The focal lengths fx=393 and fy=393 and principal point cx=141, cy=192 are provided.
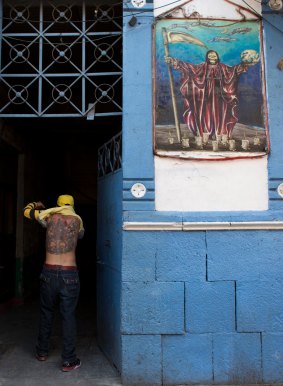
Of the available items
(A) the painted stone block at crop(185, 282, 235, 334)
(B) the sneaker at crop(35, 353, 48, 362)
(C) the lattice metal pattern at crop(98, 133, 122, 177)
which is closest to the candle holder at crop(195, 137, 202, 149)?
(C) the lattice metal pattern at crop(98, 133, 122, 177)

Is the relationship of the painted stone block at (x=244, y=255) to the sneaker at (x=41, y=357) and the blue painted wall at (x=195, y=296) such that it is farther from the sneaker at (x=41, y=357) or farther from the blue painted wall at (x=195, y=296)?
the sneaker at (x=41, y=357)

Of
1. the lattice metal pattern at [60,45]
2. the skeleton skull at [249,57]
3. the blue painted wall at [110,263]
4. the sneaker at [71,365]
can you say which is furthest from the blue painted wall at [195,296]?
the skeleton skull at [249,57]

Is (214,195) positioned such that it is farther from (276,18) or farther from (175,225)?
(276,18)

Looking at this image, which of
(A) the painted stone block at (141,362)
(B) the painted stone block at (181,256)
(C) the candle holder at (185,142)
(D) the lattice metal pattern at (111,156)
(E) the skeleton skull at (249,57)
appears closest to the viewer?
(A) the painted stone block at (141,362)

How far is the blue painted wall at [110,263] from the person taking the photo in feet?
14.6

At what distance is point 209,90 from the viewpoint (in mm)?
4516

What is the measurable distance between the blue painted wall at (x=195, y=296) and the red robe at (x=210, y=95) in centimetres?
59

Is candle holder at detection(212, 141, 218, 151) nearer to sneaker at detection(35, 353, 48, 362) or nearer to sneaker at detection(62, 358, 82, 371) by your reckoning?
sneaker at detection(62, 358, 82, 371)

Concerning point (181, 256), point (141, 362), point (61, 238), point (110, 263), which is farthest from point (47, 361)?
point (181, 256)

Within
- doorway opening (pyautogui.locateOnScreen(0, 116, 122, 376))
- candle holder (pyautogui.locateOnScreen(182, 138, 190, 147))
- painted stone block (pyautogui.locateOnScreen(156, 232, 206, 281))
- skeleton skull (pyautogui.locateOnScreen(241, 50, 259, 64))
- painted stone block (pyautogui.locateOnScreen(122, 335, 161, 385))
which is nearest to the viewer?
painted stone block (pyautogui.locateOnScreen(122, 335, 161, 385))

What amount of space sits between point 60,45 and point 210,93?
6.92ft

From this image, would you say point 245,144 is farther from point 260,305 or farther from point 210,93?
point 260,305

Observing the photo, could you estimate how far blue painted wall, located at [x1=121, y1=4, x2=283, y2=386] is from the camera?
4195 mm

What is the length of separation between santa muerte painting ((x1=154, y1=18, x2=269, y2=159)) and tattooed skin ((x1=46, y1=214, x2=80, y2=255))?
1.37 metres
